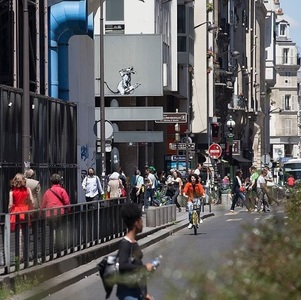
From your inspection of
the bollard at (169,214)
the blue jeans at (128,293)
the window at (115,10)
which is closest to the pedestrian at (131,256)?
the blue jeans at (128,293)

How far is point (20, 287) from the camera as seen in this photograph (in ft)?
51.4

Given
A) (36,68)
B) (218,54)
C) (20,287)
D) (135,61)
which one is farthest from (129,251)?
(218,54)

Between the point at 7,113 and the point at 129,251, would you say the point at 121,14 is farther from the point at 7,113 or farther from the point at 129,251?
the point at 129,251

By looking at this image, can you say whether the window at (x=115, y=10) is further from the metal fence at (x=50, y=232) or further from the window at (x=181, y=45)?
the metal fence at (x=50, y=232)

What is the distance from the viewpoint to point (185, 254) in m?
6.01

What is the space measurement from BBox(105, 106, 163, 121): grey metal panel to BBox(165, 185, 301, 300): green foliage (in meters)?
40.6

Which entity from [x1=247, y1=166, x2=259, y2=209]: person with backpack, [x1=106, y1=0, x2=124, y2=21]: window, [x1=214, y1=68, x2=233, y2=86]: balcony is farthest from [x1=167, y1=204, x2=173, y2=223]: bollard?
[x1=214, y1=68, x2=233, y2=86]: balcony

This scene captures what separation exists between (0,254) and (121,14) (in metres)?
44.4

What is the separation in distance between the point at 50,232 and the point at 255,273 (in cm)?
1261

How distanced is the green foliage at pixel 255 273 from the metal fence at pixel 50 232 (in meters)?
8.85

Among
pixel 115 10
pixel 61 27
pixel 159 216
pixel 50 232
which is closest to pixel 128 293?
pixel 50 232

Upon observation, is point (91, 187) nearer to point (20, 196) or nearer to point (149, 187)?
point (149, 187)

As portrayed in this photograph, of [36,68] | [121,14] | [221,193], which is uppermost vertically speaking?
[121,14]

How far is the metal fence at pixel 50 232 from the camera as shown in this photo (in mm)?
16359
